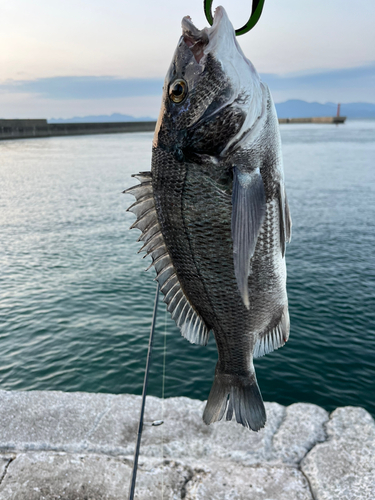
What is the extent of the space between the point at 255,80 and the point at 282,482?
4.78 m

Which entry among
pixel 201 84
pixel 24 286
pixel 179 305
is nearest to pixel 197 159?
pixel 201 84

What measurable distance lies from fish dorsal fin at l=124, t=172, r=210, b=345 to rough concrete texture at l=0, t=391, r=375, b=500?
3167 mm

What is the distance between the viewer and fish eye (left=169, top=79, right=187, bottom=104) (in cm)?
219

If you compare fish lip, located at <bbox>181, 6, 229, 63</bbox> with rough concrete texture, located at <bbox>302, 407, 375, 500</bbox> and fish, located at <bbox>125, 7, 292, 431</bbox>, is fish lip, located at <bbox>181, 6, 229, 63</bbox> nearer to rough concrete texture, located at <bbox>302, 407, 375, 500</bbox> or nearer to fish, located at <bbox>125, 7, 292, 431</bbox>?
fish, located at <bbox>125, 7, 292, 431</bbox>

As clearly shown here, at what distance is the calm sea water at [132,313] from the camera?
8898mm

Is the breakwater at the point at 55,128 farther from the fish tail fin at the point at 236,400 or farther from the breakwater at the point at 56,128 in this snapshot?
the fish tail fin at the point at 236,400

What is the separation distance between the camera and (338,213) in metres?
23.3

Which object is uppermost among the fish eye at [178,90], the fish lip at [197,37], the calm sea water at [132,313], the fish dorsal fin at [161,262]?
the fish lip at [197,37]

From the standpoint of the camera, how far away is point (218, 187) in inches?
86.7

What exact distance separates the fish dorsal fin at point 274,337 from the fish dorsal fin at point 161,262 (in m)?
0.37

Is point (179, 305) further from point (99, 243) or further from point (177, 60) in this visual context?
point (99, 243)

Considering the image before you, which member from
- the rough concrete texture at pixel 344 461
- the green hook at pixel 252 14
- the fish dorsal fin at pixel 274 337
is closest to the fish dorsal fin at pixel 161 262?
the fish dorsal fin at pixel 274 337

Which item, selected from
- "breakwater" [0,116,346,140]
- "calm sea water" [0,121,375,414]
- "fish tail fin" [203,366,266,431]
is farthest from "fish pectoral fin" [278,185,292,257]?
"breakwater" [0,116,346,140]

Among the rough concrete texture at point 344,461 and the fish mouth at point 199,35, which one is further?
the rough concrete texture at point 344,461
